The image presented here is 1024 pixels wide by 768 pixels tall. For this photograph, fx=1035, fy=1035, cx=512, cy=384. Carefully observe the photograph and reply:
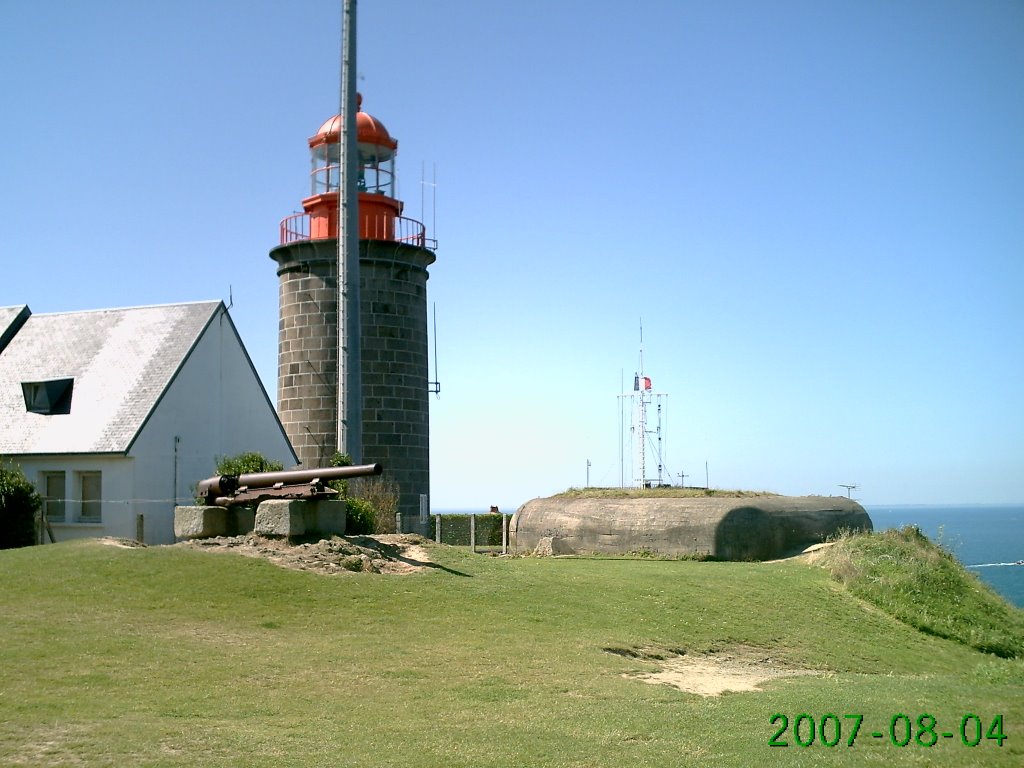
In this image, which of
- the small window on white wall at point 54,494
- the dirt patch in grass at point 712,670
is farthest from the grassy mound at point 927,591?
the small window on white wall at point 54,494

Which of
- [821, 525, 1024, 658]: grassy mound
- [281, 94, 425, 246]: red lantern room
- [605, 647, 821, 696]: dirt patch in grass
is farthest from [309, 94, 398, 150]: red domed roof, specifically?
[605, 647, 821, 696]: dirt patch in grass

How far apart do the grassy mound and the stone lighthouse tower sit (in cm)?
1349

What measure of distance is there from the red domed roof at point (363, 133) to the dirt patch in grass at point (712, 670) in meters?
21.6

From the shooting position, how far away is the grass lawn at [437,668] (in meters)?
9.54

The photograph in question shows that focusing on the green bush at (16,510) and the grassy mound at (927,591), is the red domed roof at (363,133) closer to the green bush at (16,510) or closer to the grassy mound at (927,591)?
the green bush at (16,510)

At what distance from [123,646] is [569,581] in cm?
875

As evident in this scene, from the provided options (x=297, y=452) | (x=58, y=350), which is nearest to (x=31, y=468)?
(x=58, y=350)

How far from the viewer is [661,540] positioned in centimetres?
2688

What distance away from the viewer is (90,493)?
28.4 meters

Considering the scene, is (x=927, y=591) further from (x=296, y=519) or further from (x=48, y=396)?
(x=48, y=396)

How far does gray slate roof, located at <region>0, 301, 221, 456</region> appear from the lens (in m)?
28.0

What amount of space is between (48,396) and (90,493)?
3.32m

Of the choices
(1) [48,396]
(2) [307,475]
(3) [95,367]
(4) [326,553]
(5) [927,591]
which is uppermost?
(3) [95,367]

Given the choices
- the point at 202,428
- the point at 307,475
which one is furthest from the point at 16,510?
the point at 307,475
